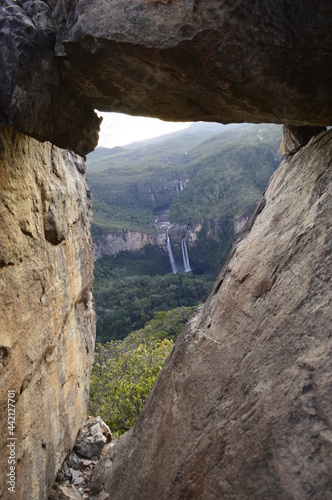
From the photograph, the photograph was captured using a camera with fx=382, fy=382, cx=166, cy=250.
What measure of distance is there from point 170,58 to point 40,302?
225 inches

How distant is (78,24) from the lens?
6.01 meters

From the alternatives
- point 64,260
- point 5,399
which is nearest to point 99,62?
point 64,260

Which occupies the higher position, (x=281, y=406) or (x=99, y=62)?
(x=99, y=62)

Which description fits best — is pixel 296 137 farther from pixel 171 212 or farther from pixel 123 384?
pixel 171 212

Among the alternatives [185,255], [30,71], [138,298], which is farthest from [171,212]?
[30,71]

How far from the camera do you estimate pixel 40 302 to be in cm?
855

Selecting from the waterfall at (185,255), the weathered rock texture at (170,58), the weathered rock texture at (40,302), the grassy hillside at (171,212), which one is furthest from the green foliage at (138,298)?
the weathered rock texture at (170,58)

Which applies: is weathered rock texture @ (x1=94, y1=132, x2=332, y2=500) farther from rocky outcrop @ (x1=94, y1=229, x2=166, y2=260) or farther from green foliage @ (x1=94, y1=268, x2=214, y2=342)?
rocky outcrop @ (x1=94, y1=229, x2=166, y2=260)

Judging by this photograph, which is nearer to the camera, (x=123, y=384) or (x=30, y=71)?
(x=30, y=71)

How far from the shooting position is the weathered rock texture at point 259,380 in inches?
198

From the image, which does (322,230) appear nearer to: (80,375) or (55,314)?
(55,314)

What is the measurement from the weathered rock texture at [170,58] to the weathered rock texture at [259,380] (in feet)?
6.43

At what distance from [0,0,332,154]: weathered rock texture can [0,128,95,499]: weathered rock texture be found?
3.73 feet

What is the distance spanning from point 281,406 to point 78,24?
21.4 ft
